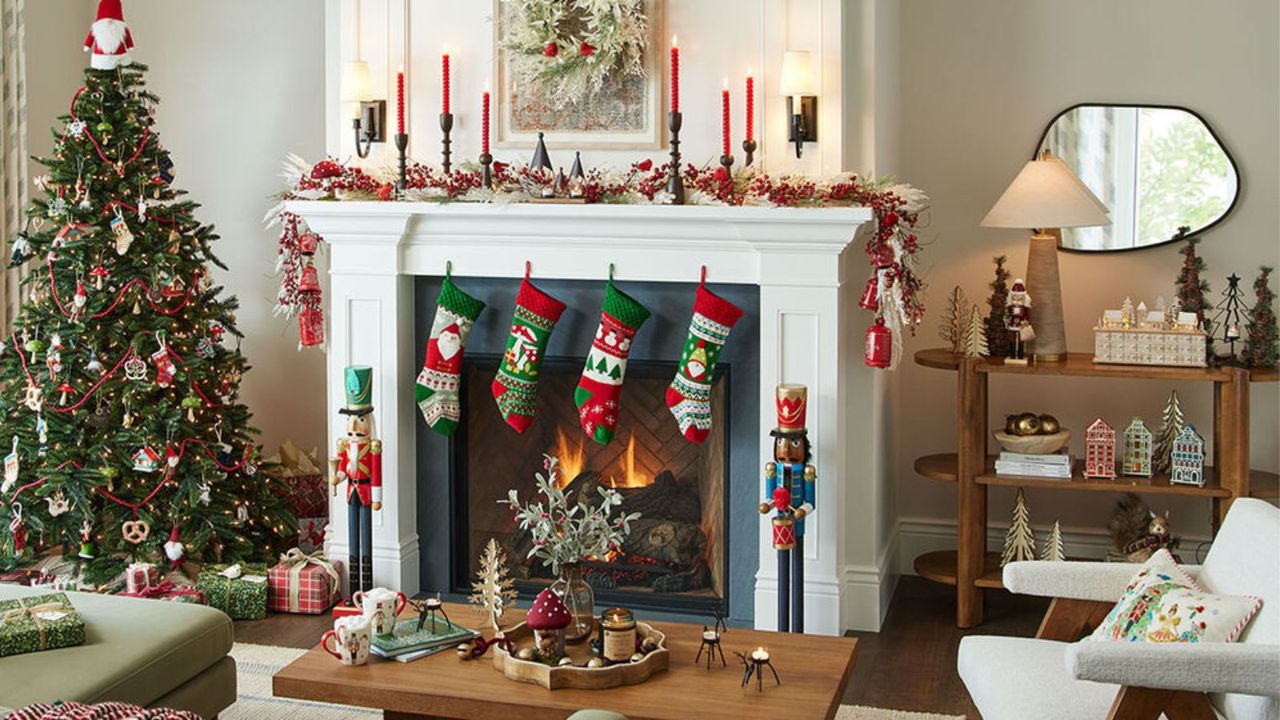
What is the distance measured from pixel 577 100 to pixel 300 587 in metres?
1.82

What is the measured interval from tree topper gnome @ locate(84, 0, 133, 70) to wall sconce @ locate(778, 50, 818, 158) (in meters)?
2.14

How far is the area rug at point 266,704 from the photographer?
13.1 feet

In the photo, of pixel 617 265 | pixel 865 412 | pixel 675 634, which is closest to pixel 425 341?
pixel 617 265

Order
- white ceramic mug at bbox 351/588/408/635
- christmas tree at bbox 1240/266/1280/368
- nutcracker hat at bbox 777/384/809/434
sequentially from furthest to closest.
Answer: christmas tree at bbox 1240/266/1280/368, nutcracker hat at bbox 777/384/809/434, white ceramic mug at bbox 351/588/408/635

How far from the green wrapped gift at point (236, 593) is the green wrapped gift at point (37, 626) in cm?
138

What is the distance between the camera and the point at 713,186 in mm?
4480

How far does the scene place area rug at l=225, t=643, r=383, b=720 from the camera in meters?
3.99

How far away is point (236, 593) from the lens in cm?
478

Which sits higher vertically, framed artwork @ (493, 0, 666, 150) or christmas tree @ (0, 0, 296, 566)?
framed artwork @ (493, 0, 666, 150)

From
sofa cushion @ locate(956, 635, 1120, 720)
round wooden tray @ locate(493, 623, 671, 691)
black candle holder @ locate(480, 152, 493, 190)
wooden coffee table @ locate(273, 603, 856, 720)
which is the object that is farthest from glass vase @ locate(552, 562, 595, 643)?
black candle holder @ locate(480, 152, 493, 190)

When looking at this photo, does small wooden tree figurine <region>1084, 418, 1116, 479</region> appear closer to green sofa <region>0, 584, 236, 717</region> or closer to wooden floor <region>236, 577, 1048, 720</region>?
wooden floor <region>236, 577, 1048, 720</region>

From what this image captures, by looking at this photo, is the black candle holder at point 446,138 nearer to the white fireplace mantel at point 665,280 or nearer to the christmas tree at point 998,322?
the white fireplace mantel at point 665,280

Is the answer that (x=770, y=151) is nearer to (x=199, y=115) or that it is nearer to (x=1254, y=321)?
(x=1254, y=321)

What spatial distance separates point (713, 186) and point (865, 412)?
2.91ft
